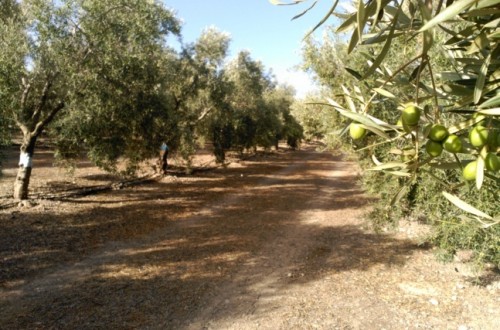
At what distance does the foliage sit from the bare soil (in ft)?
4.28

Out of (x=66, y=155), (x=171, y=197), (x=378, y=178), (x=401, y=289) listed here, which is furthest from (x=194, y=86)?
(x=401, y=289)

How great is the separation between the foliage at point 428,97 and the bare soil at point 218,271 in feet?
4.28

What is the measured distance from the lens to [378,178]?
9172 mm

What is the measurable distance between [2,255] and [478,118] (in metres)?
9.61

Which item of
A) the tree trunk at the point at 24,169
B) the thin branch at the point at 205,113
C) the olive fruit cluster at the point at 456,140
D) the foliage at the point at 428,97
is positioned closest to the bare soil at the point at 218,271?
the tree trunk at the point at 24,169

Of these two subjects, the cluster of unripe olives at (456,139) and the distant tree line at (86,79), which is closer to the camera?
the cluster of unripe olives at (456,139)

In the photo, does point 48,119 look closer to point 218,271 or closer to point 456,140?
point 218,271

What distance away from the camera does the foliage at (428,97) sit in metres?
1.36

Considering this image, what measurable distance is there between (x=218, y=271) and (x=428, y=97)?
701 centimetres

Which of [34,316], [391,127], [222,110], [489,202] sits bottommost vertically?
[34,316]

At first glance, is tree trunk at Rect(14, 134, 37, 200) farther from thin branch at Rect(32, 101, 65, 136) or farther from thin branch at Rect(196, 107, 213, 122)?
thin branch at Rect(196, 107, 213, 122)

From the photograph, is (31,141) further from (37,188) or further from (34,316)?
(34,316)

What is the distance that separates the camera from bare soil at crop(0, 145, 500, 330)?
609cm

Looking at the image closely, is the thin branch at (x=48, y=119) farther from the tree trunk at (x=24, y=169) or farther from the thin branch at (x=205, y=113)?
the thin branch at (x=205, y=113)
